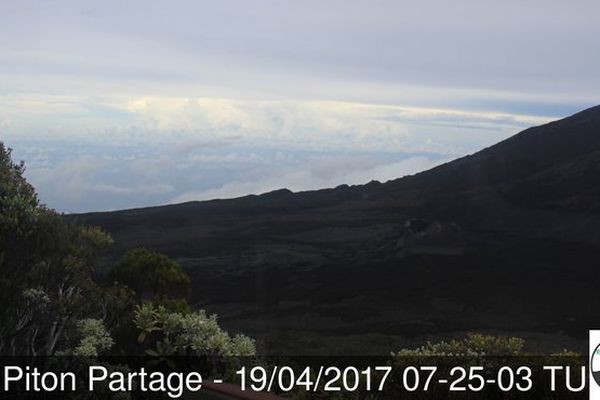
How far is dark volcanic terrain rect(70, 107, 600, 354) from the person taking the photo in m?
44.2

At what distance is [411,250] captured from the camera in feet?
226

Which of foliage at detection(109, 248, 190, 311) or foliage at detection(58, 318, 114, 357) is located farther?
foliage at detection(109, 248, 190, 311)

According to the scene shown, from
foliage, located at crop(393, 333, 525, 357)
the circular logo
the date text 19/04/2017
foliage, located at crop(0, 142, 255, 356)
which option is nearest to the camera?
the circular logo

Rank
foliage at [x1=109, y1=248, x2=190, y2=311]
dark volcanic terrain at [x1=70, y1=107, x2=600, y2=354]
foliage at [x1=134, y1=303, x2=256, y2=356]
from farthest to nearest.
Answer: dark volcanic terrain at [x1=70, y1=107, x2=600, y2=354] → foliage at [x1=109, y1=248, x2=190, y2=311] → foliage at [x1=134, y1=303, x2=256, y2=356]

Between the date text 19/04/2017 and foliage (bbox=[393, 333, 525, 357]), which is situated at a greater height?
foliage (bbox=[393, 333, 525, 357])

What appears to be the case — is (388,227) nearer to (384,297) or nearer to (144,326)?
(384,297)

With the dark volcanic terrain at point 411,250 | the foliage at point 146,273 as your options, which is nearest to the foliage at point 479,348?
the foliage at point 146,273

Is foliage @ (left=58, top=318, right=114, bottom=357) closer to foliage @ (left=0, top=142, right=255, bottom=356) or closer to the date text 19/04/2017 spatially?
foliage @ (left=0, top=142, right=255, bottom=356)

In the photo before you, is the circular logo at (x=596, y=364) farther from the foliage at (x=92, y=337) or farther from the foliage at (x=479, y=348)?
the foliage at (x=92, y=337)

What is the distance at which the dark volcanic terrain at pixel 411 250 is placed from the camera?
4416 cm

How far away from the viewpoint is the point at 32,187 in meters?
12.1

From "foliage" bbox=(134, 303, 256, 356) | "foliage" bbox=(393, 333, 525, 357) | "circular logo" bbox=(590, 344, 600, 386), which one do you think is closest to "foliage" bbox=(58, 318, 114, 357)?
"foliage" bbox=(134, 303, 256, 356)

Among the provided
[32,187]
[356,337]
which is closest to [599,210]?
[356,337]

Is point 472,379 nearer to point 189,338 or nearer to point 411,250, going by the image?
point 189,338
